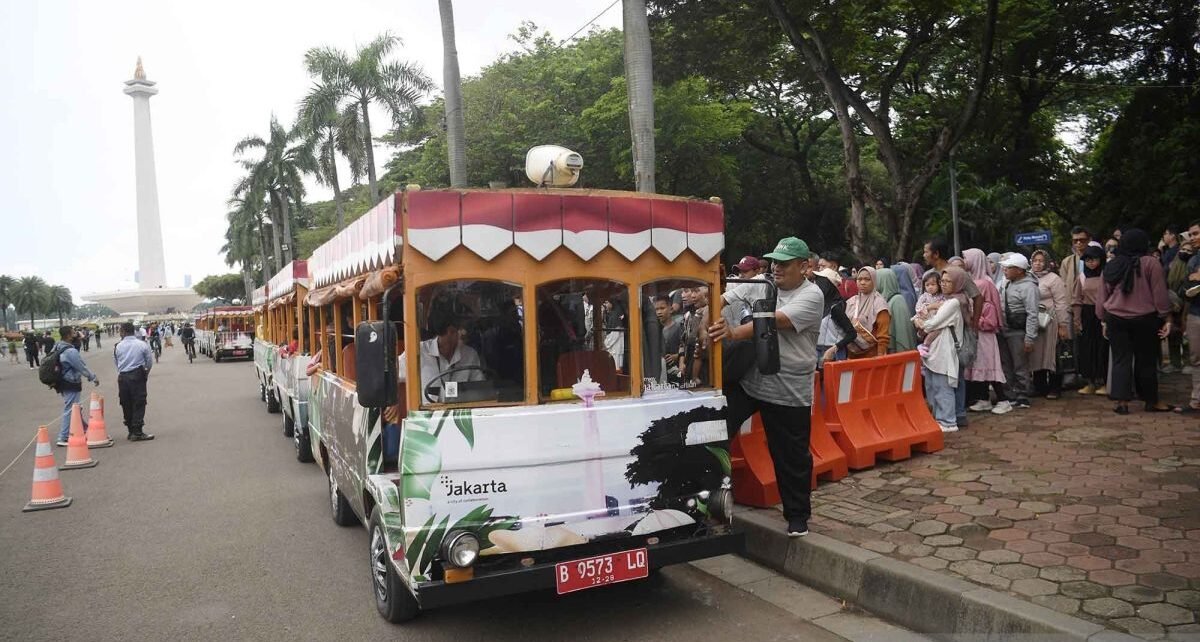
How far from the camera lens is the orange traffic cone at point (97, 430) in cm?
1195

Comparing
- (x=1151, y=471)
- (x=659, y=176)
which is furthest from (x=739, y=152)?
(x=1151, y=471)

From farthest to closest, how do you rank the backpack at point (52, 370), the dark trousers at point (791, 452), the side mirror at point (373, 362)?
the backpack at point (52, 370), the dark trousers at point (791, 452), the side mirror at point (373, 362)

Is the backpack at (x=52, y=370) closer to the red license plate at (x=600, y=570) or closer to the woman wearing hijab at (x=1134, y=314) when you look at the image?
the red license plate at (x=600, y=570)

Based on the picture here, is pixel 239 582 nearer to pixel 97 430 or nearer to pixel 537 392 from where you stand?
pixel 537 392

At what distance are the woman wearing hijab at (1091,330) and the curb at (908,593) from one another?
5.36m

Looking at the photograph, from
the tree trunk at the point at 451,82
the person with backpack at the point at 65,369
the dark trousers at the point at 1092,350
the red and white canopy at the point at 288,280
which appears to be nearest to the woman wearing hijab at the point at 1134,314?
the dark trousers at the point at 1092,350

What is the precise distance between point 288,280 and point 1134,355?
34.1ft

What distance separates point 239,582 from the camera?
18.4 ft

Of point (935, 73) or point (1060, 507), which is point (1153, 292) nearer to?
point (1060, 507)

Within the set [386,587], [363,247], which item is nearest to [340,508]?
[386,587]

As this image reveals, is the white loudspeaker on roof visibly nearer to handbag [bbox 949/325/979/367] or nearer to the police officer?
handbag [bbox 949/325/979/367]

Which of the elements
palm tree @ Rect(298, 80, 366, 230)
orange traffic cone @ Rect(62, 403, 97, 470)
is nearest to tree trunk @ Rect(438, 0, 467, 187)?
orange traffic cone @ Rect(62, 403, 97, 470)

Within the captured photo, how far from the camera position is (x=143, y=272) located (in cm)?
8125

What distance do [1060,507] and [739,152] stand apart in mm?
27139
